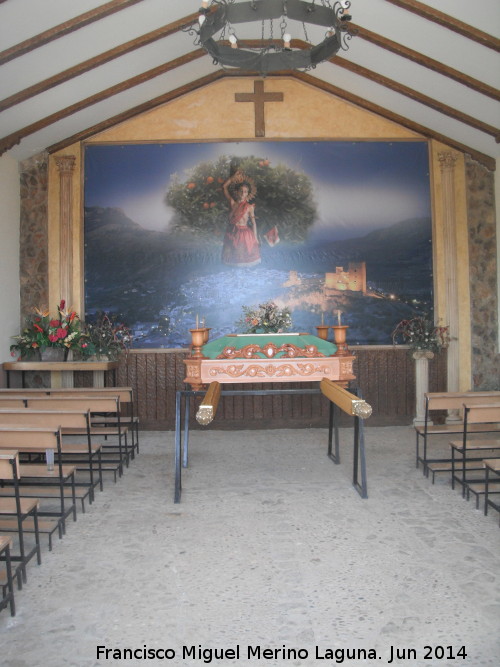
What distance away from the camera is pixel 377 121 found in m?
9.76

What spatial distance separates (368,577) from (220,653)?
4.06ft

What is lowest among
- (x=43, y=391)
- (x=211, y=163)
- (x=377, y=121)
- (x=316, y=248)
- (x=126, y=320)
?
(x=43, y=391)

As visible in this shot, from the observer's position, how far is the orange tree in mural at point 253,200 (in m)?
9.59

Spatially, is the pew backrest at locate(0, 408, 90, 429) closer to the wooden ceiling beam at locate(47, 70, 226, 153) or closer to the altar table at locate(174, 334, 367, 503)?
the altar table at locate(174, 334, 367, 503)

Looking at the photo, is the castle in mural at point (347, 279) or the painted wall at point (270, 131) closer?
the painted wall at point (270, 131)

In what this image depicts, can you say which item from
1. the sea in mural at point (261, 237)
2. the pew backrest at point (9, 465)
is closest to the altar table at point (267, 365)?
the pew backrest at point (9, 465)

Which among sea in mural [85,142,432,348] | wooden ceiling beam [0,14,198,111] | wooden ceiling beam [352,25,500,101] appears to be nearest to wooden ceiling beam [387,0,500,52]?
wooden ceiling beam [352,25,500,101]

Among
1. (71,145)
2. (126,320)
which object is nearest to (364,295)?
(126,320)

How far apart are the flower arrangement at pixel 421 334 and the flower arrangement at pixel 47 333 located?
4.90m

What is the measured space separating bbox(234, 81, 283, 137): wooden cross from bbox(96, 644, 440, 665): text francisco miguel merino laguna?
812 cm

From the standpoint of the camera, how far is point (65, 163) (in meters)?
9.45

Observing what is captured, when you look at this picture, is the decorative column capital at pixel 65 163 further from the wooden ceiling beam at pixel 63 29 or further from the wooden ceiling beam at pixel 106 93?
the wooden ceiling beam at pixel 63 29

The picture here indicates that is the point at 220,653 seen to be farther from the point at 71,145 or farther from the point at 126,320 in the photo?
the point at 71,145

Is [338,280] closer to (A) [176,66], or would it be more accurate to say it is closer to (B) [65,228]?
(A) [176,66]
